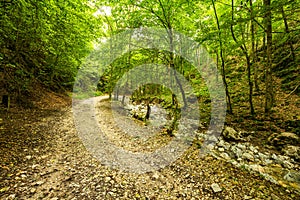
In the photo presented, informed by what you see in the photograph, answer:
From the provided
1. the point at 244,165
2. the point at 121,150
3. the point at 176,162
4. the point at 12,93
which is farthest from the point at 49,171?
the point at 12,93

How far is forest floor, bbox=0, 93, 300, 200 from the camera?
311 centimetres

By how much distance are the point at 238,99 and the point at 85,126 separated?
9.67 metres

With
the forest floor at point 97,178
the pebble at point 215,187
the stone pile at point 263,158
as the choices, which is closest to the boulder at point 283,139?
the stone pile at point 263,158

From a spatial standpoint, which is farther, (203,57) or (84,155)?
(203,57)

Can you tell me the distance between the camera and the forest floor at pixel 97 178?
122 inches

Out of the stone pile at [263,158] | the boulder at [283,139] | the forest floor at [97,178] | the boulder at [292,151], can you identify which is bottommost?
the forest floor at [97,178]

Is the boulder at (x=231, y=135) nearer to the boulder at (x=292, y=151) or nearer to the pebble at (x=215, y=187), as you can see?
the boulder at (x=292, y=151)

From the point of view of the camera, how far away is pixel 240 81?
1191cm

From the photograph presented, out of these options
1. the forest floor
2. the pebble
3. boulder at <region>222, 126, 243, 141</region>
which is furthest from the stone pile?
the pebble

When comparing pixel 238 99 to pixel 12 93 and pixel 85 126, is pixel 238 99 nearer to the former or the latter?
pixel 85 126

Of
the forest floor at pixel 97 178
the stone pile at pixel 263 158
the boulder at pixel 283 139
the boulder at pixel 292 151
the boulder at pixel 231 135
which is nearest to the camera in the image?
the forest floor at pixel 97 178

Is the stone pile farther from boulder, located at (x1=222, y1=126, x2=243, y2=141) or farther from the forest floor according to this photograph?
the forest floor

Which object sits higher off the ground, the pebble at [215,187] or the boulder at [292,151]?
the boulder at [292,151]

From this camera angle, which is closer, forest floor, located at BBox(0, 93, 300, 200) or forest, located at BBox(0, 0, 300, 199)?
forest floor, located at BBox(0, 93, 300, 200)
